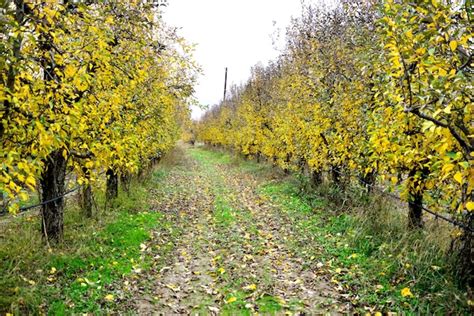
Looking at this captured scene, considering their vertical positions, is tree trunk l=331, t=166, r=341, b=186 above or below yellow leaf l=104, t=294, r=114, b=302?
above

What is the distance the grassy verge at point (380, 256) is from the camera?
4.89 meters

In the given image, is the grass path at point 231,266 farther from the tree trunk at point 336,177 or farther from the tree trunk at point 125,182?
the tree trunk at point 125,182

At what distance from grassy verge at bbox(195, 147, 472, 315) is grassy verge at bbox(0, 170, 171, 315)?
352 cm

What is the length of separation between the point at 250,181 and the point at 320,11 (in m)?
8.65

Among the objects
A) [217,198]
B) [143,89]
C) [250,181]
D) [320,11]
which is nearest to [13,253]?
[143,89]

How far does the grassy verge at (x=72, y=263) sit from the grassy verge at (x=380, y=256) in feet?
11.6

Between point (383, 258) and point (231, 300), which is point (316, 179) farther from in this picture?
point (231, 300)

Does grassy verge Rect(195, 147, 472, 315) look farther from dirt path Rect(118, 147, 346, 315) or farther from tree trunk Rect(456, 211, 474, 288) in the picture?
dirt path Rect(118, 147, 346, 315)

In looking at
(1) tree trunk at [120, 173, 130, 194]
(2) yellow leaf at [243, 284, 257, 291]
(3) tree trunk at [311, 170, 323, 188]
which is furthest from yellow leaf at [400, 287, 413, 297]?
(1) tree trunk at [120, 173, 130, 194]

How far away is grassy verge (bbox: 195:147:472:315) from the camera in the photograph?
4.89 metres

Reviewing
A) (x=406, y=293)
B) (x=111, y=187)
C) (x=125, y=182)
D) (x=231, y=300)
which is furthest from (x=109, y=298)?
(x=125, y=182)

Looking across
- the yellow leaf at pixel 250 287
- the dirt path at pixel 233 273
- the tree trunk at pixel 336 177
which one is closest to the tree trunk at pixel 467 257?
the dirt path at pixel 233 273

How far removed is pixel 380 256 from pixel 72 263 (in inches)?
209

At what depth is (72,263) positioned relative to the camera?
595 cm
